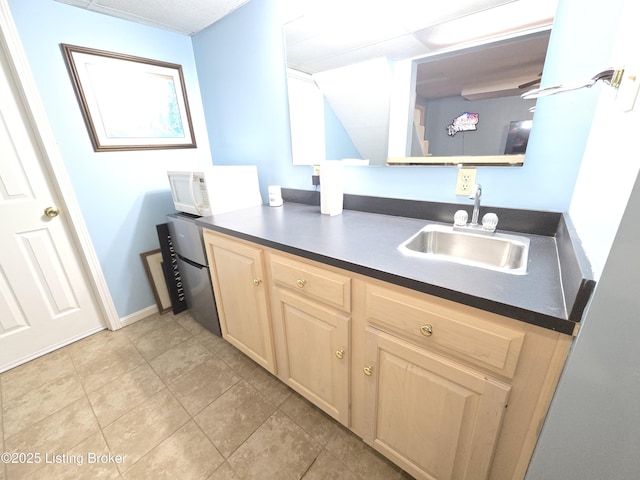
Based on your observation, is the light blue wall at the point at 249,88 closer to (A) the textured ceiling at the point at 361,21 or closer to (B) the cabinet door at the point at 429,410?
(A) the textured ceiling at the point at 361,21

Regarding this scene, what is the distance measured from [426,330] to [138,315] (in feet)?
7.79

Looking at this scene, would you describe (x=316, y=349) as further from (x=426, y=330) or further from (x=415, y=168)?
(x=415, y=168)

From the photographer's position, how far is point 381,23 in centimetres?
123

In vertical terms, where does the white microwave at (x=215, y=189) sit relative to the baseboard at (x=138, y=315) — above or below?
above

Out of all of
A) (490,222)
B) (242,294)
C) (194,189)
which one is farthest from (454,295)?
(194,189)

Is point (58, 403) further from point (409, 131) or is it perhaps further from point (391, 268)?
point (409, 131)

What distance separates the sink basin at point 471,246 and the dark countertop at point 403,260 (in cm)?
4

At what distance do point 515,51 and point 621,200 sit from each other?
813mm

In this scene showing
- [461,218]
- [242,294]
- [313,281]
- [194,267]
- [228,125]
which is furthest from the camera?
[228,125]

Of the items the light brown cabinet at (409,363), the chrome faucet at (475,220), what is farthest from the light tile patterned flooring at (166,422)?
the chrome faucet at (475,220)

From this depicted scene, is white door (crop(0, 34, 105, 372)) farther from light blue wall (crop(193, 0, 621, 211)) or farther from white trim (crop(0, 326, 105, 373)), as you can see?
light blue wall (crop(193, 0, 621, 211))

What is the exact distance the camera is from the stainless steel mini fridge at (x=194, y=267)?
1709 mm

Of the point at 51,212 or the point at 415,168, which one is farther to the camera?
the point at 51,212

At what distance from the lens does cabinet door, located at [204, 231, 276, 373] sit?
1.31 metres
